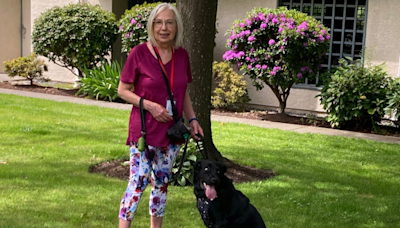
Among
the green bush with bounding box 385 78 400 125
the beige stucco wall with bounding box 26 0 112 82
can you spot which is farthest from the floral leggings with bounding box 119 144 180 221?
the beige stucco wall with bounding box 26 0 112 82

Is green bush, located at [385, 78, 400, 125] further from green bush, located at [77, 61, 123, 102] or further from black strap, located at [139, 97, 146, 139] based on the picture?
black strap, located at [139, 97, 146, 139]

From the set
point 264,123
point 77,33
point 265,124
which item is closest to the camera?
point 265,124

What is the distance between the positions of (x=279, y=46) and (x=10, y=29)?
10.2 metres

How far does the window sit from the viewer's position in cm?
1107

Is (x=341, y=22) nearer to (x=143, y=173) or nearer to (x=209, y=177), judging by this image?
(x=143, y=173)

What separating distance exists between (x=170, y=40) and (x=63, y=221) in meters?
1.90

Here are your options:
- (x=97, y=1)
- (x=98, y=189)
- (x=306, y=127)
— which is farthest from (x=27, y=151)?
(x=97, y=1)

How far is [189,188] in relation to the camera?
220 inches

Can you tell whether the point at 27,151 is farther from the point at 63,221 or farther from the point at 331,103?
the point at 331,103

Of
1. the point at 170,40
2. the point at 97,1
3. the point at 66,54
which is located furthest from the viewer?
the point at 97,1

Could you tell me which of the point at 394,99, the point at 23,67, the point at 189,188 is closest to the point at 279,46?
the point at 394,99

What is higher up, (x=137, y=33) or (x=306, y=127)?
(x=137, y=33)

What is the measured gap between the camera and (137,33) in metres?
11.9

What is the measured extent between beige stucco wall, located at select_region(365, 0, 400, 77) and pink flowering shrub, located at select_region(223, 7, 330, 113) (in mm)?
1023
